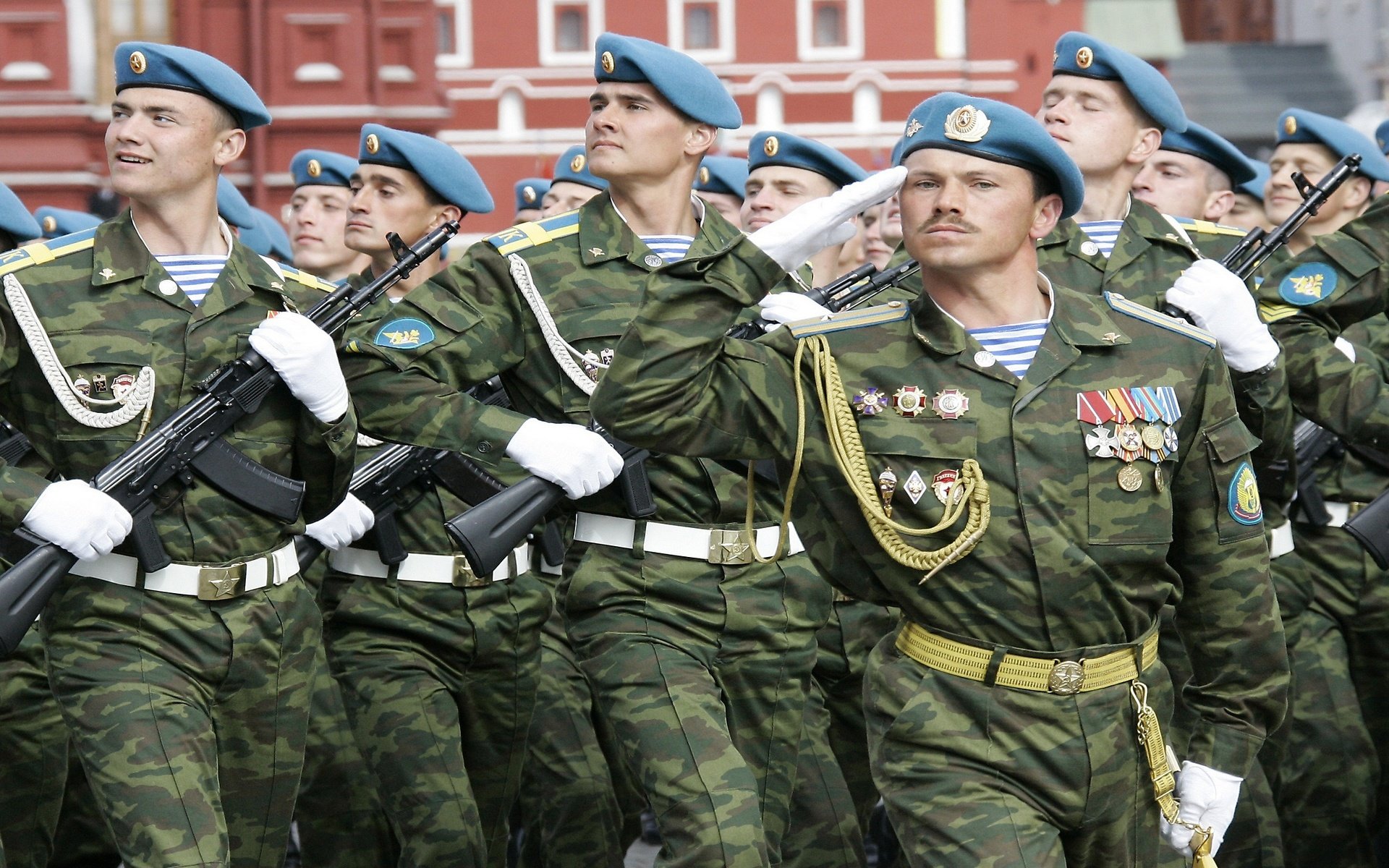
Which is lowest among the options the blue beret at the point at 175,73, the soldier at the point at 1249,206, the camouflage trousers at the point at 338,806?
the camouflage trousers at the point at 338,806

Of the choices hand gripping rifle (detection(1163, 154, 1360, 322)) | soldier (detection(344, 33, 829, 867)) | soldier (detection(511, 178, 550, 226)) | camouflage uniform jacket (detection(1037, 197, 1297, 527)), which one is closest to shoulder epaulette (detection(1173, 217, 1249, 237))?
camouflage uniform jacket (detection(1037, 197, 1297, 527))

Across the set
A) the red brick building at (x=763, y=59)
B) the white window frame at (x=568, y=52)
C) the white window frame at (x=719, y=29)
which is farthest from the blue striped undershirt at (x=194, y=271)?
the white window frame at (x=568, y=52)

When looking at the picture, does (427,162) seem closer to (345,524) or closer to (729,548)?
(345,524)

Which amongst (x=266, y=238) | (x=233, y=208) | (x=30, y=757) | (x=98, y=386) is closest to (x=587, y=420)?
(x=98, y=386)

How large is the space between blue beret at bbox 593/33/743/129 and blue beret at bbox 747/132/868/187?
5.82 feet

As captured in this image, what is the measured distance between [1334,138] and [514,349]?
12.1 feet

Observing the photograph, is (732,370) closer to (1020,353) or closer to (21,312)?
(1020,353)

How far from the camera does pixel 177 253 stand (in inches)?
218

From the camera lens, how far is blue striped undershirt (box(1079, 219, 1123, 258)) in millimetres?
6199

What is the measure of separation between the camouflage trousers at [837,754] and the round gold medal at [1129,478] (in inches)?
81.2

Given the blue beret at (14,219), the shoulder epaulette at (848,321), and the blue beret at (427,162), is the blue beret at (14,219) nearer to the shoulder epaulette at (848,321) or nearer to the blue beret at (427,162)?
the blue beret at (427,162)

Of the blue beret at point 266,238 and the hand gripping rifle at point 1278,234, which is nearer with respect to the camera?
the hand gripping rifle at point 1278,234

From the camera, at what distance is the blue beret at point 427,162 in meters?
6.97

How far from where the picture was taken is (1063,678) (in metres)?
4.23
